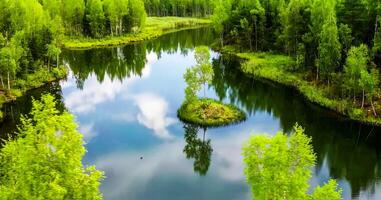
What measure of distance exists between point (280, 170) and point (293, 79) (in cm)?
7318

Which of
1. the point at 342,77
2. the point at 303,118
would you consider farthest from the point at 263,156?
the point at 342,77

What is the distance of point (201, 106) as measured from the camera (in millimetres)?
86000

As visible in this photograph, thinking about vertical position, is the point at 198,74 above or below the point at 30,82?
above

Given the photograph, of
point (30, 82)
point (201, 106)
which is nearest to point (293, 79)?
point (201, 106)

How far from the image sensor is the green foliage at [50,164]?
30.0m

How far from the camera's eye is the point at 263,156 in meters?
37.2

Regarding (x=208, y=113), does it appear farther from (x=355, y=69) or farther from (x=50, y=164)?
(x=50, y=164)

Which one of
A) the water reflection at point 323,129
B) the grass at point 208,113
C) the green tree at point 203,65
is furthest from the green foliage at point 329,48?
the green tree at point 203,65

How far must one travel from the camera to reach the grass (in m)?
81.9

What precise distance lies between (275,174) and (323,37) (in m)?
63.5

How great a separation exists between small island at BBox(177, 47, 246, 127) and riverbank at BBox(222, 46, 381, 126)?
→ 17.9 m

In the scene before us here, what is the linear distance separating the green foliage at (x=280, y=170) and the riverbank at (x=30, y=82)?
59346 mm

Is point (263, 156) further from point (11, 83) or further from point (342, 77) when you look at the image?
point (11, 83)

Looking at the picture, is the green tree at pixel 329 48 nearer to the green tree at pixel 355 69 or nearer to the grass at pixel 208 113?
the green tree at pixel 355 69
